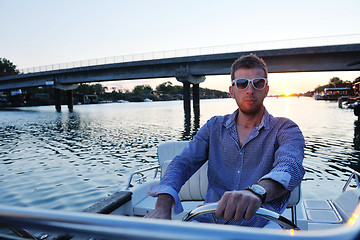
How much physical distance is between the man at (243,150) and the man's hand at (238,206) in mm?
524

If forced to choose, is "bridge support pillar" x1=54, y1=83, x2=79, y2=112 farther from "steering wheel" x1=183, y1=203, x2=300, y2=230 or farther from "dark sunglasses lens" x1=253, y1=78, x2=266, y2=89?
"steering wheel" x1=183, y1=203, x2=300, y2=230

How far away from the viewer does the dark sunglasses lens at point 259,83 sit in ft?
8.28

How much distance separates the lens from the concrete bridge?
1177 inches

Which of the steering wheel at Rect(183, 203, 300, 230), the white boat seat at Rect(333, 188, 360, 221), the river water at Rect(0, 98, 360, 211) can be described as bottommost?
the river water at Rect(0, 98, 360, 211)

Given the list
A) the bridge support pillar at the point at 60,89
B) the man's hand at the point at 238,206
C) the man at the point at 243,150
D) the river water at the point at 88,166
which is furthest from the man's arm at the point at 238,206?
the bridge support pillar at the point at 60,89

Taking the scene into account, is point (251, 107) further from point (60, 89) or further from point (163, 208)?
point (60, 89)

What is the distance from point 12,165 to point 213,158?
422 inches

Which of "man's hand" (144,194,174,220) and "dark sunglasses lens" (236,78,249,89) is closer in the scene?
"man's hand" (144,194,174,220)

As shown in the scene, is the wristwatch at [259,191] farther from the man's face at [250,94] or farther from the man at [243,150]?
the man's face at [250,94]

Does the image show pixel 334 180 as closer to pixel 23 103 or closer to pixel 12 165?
pixel 12 165

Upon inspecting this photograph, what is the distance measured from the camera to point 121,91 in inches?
6777

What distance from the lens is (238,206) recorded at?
159cm

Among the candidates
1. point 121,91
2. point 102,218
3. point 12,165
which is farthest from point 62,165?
point 121,91

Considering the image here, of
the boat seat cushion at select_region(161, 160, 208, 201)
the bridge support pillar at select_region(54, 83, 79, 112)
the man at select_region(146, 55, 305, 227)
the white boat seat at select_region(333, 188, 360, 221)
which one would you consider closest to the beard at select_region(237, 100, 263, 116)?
the man at select_region(146, 55, 305, 227)
